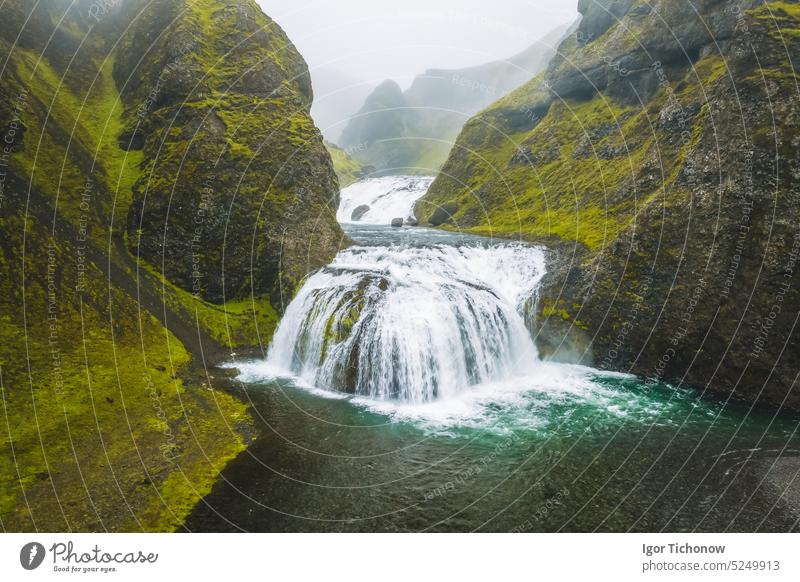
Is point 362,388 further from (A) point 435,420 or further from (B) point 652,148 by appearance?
(B) point 652,148

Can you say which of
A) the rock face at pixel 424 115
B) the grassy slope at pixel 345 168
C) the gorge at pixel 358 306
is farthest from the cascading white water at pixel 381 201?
the rock face at pixel 424 115

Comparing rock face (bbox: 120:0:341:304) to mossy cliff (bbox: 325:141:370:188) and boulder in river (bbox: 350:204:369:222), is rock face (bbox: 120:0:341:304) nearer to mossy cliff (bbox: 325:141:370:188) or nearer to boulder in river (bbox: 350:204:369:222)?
boulder in river (bbox: 350:204:369:222)

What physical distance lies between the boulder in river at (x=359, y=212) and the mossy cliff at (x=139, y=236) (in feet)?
98.6

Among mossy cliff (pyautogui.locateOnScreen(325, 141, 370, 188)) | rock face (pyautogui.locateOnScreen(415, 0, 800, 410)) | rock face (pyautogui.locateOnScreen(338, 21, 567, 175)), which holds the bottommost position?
rock face (pyautogui.locateOnScreen(415, 0, 800, 410))

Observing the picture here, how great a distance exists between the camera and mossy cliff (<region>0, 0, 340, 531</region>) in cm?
1194

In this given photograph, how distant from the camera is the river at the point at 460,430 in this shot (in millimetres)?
10797

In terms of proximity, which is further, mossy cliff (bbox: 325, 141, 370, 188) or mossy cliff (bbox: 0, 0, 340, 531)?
mossy cliff (bbox: 325, 141, 370, 188)

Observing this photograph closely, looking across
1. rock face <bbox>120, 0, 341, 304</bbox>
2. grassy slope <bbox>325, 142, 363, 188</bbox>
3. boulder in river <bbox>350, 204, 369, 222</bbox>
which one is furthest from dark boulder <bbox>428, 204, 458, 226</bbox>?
grassy slope <bbox>325, 142, 363, 188</bbox>

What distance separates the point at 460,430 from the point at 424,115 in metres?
177

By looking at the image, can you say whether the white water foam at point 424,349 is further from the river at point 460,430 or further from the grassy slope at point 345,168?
the grassy slope at point 345,168

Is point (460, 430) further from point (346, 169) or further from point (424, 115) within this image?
point (424, 115)

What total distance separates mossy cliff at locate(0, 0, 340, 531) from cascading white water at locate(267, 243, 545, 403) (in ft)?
11.2

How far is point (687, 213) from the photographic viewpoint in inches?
759

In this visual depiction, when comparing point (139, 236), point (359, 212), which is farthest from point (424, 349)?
point (359, 212)
